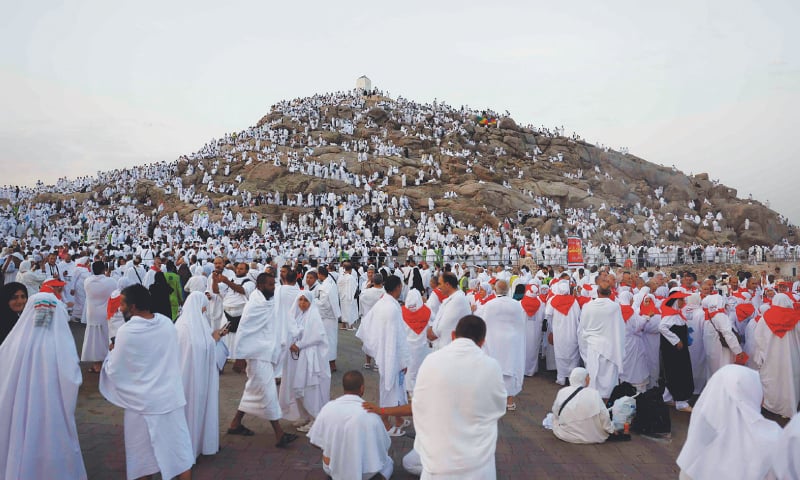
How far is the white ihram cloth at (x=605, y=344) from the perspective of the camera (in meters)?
6.89

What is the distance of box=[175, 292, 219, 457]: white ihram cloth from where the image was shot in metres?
5.10

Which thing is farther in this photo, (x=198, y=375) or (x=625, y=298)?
(x=625, y=298)

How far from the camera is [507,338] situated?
7.09 meters

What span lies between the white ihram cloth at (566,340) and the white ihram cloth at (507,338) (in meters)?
1.87

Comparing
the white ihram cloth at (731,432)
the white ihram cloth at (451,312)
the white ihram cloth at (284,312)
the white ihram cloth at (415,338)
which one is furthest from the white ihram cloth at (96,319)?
the white ihram cloth at (731,432)

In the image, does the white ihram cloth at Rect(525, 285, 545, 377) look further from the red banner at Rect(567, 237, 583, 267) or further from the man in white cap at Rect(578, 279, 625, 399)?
the red banner at Rect(567, 237, 583, 267)

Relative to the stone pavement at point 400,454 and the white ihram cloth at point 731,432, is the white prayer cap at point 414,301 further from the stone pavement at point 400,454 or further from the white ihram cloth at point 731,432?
the white ihram cloth at point 731,432

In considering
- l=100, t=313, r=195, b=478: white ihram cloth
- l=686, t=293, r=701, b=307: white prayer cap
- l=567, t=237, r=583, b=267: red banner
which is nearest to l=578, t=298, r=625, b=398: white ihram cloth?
l=686, t=293, r=701, b=307: white prayer cap

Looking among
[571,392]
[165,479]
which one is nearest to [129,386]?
[165,479]

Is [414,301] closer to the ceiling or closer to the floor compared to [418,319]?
closer to the ceiling

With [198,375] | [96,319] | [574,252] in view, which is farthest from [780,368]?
[96,319]

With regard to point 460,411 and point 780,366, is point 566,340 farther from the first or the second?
point 460,411

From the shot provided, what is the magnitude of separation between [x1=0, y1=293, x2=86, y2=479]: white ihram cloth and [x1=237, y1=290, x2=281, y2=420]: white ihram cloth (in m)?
1.57

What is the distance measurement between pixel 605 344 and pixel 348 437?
4.10m
